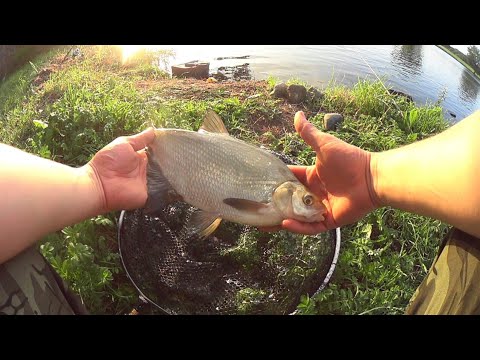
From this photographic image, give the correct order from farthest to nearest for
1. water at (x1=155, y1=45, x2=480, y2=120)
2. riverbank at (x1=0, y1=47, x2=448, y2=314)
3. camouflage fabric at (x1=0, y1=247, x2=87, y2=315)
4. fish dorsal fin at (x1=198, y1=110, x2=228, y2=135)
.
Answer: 1. water at (x1=155, y1=45, x2=480, y2=120)
2. riverbank at (x1=0, y1=47, x2=448, y2=314)
3. fish dorsal fin at (x1=198, y1=110, x2=228, y2=135)
4. camouflage fabric at (x1=0, y1=247, x2=87, y2=315)

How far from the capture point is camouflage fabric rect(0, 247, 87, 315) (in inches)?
71.7

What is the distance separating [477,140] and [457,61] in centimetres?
599

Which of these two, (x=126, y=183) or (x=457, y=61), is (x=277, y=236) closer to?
(x=126, y=183)

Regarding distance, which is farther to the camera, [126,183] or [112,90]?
[112,90]

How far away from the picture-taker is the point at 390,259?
3436mm

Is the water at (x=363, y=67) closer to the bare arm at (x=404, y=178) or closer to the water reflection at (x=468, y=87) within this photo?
the water reflection at (x=468, y=87)

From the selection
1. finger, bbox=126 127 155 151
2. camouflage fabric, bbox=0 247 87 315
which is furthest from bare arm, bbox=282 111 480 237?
camouflage fabric, bbox=0 247 87 315

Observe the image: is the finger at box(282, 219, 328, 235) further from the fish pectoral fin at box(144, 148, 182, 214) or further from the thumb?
the fish pectoral fin at box(144, 148, 182, 214)

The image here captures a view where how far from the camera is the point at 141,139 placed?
268 cm

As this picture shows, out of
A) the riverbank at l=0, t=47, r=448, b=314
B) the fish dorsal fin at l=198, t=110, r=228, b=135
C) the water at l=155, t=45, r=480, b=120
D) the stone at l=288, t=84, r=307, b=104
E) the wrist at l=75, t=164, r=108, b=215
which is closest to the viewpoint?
the wrist at l=75, t=164, r=108, b=215

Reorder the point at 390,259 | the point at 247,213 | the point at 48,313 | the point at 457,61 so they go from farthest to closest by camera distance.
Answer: the point at 457,61, the point at 390,259, the point at 247,213, the point at 48,313

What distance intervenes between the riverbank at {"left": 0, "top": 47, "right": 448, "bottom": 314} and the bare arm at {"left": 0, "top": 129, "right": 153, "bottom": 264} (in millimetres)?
583

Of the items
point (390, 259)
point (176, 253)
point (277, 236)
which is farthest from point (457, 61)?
point (176, 253)

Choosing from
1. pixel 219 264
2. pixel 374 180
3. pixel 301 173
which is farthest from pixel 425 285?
pixel 219 264
